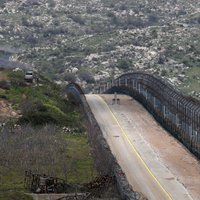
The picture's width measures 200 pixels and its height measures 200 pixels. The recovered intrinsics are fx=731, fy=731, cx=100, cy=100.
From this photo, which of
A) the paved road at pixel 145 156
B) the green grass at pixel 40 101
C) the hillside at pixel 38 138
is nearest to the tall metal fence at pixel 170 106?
the paved road at pixel 145 156

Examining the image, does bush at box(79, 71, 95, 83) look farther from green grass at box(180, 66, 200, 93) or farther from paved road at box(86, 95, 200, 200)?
paved road at box(86, 95, 200, 200)

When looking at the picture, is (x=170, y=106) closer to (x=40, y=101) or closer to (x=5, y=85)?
(x=40, y=101)

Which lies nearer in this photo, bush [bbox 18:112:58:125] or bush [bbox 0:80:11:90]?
bush [bbox 18:112:58:125]

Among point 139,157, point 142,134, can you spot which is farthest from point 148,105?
point 139,157

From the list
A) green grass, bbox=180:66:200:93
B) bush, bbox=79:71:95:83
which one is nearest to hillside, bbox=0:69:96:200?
green grass, bbox=180:66:200:93

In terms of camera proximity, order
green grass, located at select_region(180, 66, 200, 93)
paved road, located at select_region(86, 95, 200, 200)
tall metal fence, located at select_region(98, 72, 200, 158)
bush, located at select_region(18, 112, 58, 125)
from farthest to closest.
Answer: green grass, located at select_region(180, 66, 200, 93), bush, located at select_region(18, 112, 58, 125), tall metal fence, located at select_region(98, 72, 200, 158), paved road, located at select_region(86, 95, 200, 200)

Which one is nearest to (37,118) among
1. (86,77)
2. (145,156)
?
(145,156)
